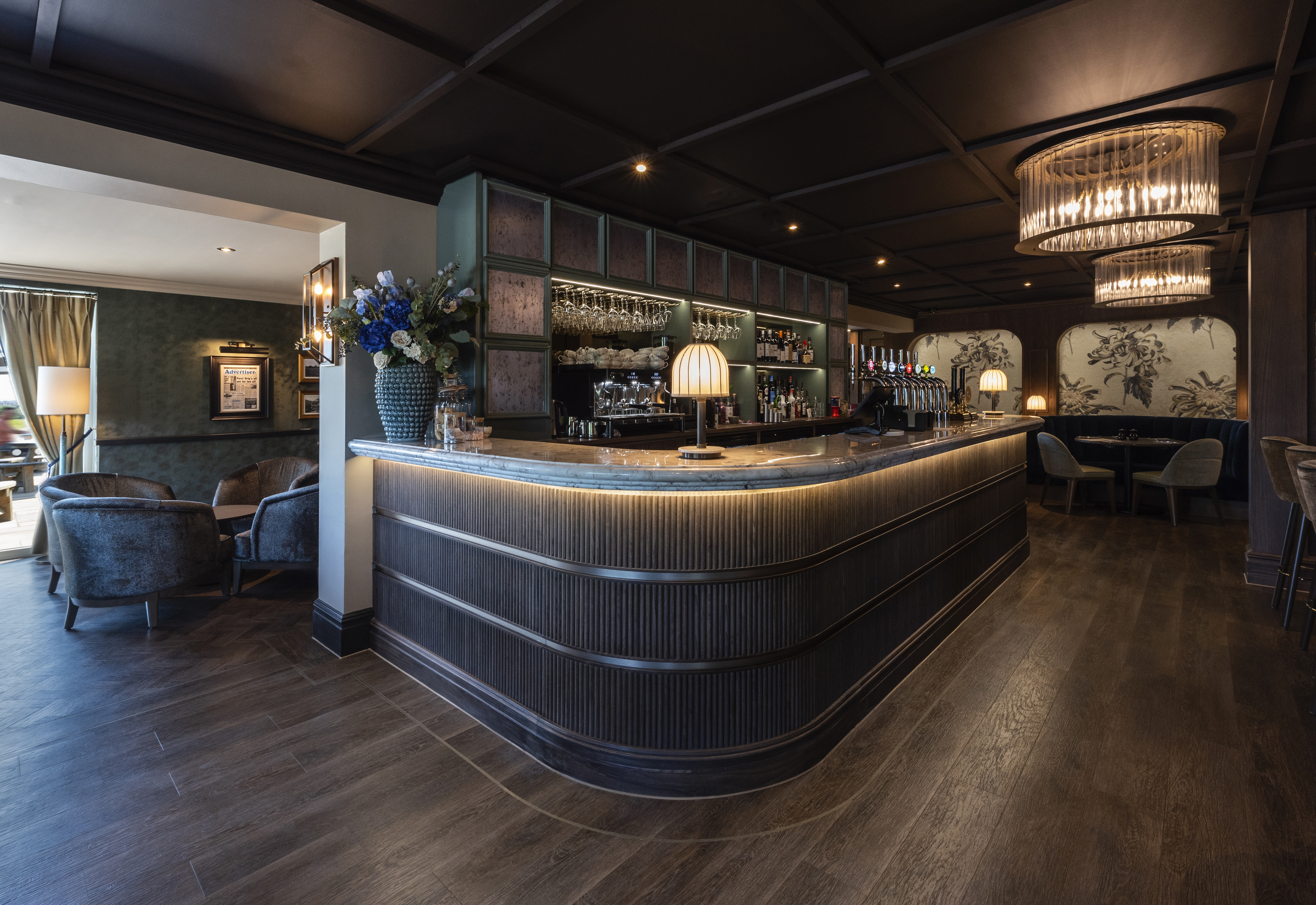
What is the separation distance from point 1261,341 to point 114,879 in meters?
6.79

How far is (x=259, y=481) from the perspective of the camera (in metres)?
5.83

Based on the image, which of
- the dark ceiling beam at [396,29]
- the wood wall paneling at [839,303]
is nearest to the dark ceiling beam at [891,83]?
the dark ceiling beam at [396,29]

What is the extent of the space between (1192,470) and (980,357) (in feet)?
12.2

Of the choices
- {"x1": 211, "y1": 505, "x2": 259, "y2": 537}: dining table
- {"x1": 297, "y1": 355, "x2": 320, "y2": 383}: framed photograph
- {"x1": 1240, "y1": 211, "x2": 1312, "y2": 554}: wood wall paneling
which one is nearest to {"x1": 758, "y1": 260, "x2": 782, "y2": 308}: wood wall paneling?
{"x1": 1240, "y1": 211, "x2": 1312, "y2": 554}: wood wall paneling

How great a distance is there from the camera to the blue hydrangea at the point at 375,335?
3146 mm

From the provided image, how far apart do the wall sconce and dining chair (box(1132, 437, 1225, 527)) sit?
794cm

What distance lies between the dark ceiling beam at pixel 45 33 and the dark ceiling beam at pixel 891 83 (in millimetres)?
2433

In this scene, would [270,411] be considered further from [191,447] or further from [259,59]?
[259,59]

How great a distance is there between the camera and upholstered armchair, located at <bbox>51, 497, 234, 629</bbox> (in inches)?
151

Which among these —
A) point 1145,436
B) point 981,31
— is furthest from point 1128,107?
point 1145,436

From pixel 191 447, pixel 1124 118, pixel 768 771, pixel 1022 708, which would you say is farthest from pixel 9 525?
pixel 1124 118

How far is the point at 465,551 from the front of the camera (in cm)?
287

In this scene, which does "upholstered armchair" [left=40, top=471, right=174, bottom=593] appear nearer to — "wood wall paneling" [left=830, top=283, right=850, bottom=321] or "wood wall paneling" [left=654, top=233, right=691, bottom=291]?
"wood wall paneling" [left=654, top=233, right=691, bottom=291]

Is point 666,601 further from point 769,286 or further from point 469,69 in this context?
point 769,286
